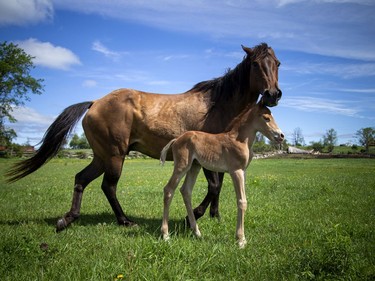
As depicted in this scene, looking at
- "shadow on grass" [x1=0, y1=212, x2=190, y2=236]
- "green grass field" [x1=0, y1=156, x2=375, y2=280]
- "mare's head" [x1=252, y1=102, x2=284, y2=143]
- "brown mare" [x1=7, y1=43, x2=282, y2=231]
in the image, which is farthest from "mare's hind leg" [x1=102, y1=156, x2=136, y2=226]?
"mare's head" [x1=252, y1=102, x2=284, y2=143]

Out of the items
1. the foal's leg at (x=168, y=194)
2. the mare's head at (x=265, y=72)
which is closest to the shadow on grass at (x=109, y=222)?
the foal's leg at (x=168, y=194)

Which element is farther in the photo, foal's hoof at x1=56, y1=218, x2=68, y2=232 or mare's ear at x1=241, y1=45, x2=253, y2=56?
mare's ear at x1=241, y1=45, x2=253, y2=56

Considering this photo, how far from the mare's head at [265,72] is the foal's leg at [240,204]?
4.75 feet

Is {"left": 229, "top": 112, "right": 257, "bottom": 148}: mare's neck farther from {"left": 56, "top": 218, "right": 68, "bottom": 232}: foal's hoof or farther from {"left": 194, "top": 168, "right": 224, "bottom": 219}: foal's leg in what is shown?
{"left": 56, "top": 218, "right": 68, "bottom": 232}: foal's hoof

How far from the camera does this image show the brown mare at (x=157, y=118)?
6.39 m

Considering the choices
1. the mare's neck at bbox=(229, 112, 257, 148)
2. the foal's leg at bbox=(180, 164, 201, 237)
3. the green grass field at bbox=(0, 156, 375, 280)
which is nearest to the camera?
the green grass field at bbox=(0, 156, 375, 280)

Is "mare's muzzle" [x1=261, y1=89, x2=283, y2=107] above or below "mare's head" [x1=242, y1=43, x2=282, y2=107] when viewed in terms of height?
below

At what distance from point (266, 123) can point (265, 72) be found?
1.34m

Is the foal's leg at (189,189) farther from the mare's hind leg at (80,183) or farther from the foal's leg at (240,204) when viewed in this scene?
the mare's hind leg at (80,183)

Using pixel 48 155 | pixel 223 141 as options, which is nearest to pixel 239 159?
pixel 223 141

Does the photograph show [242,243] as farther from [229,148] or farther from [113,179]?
[113,179]

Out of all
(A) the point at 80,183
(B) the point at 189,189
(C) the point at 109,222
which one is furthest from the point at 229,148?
(A) the point at 80,183

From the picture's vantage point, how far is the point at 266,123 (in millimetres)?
5098

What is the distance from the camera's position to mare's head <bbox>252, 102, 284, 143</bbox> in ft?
16.6
